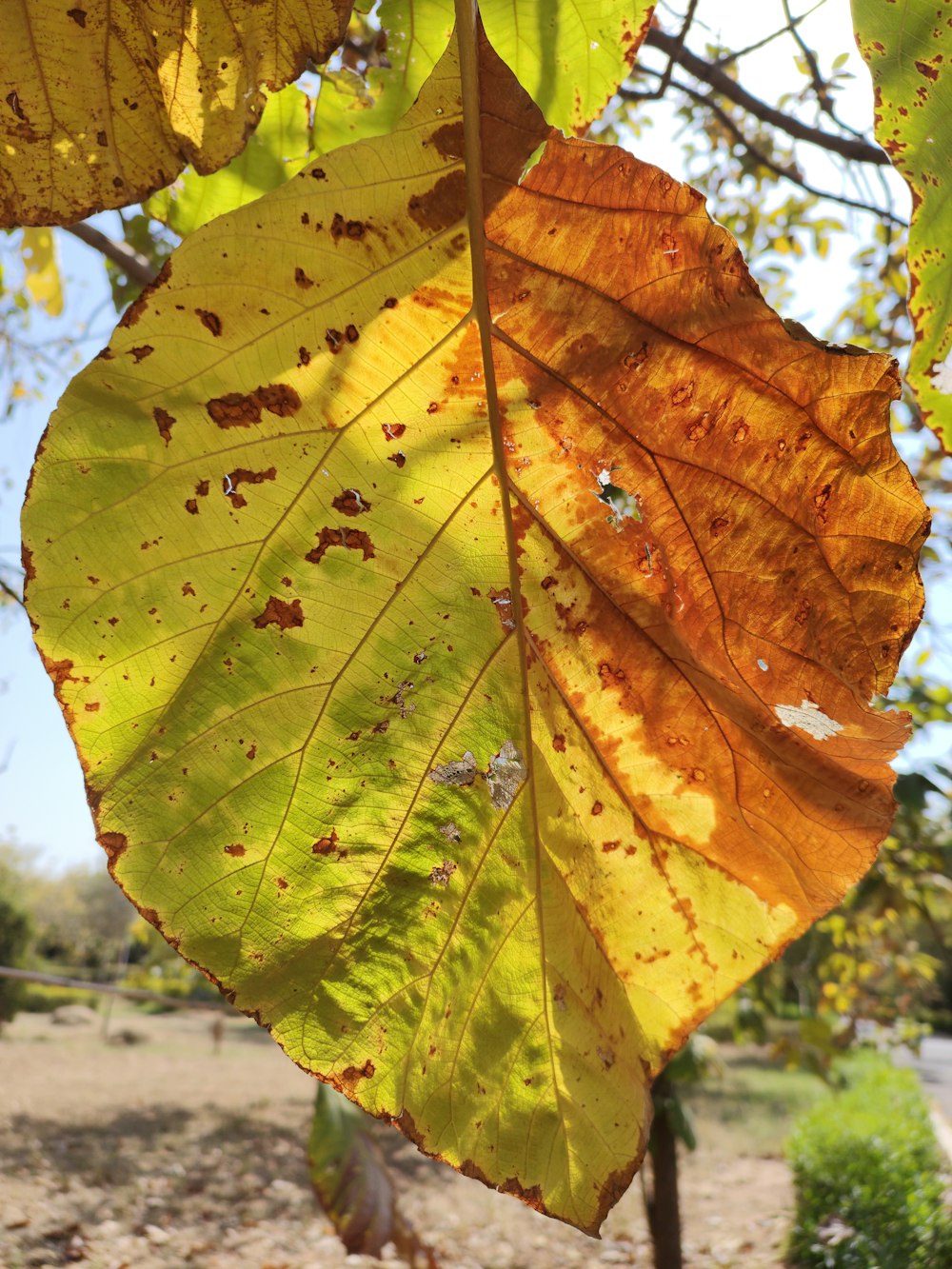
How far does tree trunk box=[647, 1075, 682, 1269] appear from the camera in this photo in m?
4.32

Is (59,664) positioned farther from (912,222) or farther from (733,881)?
(912,222)

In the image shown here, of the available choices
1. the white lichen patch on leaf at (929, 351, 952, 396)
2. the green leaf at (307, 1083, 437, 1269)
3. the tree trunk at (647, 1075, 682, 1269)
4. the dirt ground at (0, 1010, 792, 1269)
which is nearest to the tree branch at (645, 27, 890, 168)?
the white lichen patch on leaf at (929, 351, 952, 396)

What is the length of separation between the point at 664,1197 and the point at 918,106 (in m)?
5.02

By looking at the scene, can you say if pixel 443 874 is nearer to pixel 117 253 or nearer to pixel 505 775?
pixel 505 775

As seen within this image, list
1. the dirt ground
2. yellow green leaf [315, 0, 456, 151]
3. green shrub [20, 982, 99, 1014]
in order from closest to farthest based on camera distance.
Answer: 1. yellow green leaf [315, 0, 456, 151]
2. the dirt ground
3. green shrub [20, 982, 99, 1014]

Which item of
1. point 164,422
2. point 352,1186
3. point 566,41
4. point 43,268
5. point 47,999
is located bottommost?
point 47,999

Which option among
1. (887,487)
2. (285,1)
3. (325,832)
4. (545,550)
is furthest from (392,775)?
(285,1)

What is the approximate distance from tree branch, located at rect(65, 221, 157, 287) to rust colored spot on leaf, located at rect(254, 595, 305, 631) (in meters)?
0.96

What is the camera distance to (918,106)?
0.61 metres

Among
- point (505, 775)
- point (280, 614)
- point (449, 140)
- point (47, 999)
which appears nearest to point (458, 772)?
point (505, 775)

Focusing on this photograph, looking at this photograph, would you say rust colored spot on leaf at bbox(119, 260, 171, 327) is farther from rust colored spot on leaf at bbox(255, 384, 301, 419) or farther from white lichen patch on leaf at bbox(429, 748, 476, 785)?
white lichen patch on leaf at bbox(429, 748, 476, 785)

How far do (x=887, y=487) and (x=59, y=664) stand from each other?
19.2 inches

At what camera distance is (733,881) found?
59 centimetres

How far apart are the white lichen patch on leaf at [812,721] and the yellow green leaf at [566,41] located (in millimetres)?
506
